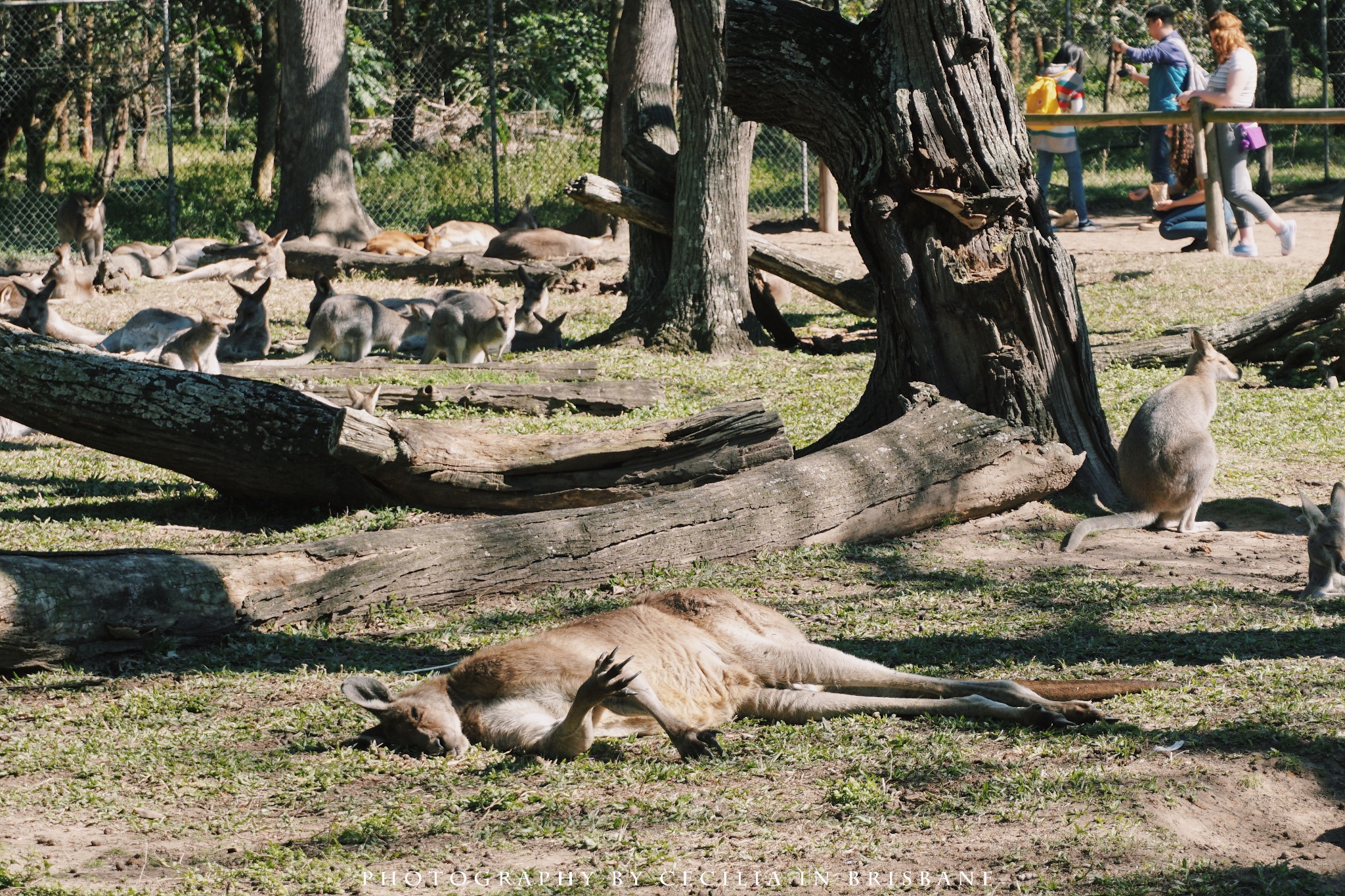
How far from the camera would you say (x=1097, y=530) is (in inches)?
261

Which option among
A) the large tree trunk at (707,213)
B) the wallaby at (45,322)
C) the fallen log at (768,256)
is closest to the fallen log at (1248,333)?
the fallen log at (768,256)

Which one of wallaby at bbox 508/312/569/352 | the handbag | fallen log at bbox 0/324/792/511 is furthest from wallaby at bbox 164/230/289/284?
the handbag

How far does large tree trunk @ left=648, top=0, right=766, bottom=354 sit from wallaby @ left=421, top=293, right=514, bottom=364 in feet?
4.27

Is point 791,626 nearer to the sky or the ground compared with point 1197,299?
nearer to the ground

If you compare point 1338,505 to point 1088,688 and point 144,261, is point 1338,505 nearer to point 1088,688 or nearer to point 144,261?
point 1088,688

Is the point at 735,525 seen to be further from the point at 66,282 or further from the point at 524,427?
the point at 66,282

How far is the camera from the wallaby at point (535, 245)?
634 inches

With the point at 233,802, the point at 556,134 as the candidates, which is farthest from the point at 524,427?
the point at 556,134

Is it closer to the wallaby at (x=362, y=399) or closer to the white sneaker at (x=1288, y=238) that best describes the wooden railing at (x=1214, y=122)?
the white sneaker at (x=1288, y=238)

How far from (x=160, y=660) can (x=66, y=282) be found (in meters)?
11.0

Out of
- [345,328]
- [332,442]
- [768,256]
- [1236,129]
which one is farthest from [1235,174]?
[332,442]

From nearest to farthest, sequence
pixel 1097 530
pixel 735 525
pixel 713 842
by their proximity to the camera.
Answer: pixel 713 842, pixel 735 525, pixel 1097 530

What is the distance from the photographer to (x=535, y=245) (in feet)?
52.9

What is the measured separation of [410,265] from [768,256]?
5776mm
